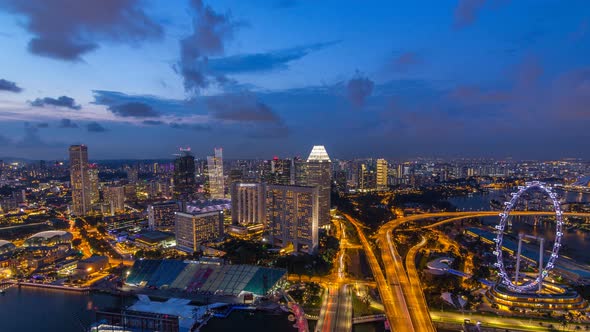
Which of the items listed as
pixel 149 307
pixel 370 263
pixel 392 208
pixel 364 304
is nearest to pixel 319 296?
pixel 364 304

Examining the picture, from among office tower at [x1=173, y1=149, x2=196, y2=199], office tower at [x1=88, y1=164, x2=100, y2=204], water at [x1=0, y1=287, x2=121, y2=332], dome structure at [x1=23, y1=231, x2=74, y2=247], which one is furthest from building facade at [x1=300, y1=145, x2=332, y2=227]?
office tower at [x1=88, y1=164, x2=100, y2=204]

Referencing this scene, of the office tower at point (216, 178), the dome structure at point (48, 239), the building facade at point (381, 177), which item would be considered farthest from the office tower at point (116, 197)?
the building facade at point (381, 177)

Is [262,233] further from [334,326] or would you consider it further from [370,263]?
[334,326]

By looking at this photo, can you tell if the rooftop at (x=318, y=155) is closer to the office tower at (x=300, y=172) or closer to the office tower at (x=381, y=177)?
the office tower at (x=300, y=172)

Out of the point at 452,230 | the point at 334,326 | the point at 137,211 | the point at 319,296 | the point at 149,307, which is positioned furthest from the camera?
the point at 137,211

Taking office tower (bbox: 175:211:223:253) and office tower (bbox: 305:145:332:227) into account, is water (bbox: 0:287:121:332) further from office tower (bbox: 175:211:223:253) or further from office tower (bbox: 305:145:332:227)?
office tower (bbox: 305:145:332:227)

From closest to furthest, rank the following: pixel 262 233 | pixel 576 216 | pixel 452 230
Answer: pixel 262 233 → pixel 452 230 → pixel 576 216
